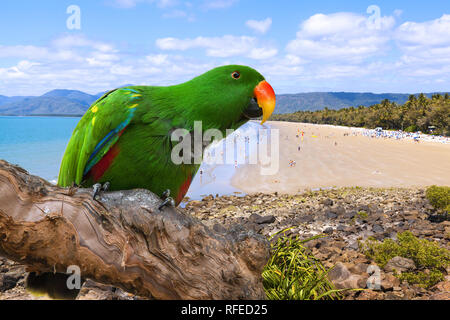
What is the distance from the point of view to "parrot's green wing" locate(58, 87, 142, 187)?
3.49m

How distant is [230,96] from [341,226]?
7.46 meters

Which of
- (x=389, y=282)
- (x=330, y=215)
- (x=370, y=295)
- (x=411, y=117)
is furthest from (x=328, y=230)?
(x=411, y=117)

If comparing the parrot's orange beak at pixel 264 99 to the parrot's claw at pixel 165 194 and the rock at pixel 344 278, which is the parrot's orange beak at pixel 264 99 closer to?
the parrot's claw at pixel 165 194

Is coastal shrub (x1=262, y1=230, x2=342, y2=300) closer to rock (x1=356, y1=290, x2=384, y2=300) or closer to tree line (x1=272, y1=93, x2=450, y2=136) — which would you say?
rock (x1=356, y1=290, x2=384, y2=300)

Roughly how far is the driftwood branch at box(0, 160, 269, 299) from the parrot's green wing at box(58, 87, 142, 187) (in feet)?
1.88

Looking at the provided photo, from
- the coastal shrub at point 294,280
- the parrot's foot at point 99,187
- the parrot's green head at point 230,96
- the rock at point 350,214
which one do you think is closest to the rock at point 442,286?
the coastal shrub at point 294,280

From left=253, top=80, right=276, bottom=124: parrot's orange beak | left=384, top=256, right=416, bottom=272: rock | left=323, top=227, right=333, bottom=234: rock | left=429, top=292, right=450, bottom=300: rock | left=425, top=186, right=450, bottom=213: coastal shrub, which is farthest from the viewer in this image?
left=425, top=186, right=450, bottom=213: coastal shrub

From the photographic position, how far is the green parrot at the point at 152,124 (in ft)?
11.3

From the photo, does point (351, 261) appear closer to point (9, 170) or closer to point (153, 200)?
point (153, 200)

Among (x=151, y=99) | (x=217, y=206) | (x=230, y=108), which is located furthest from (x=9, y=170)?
(x=217, y=206)

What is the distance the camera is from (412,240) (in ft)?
22.0

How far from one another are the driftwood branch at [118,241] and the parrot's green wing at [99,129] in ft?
1.88

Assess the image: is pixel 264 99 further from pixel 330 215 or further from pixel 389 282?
pixel 330 215

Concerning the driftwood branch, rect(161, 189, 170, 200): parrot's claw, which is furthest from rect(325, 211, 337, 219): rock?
rect(161, 189, 170, 200): parrot's claw
